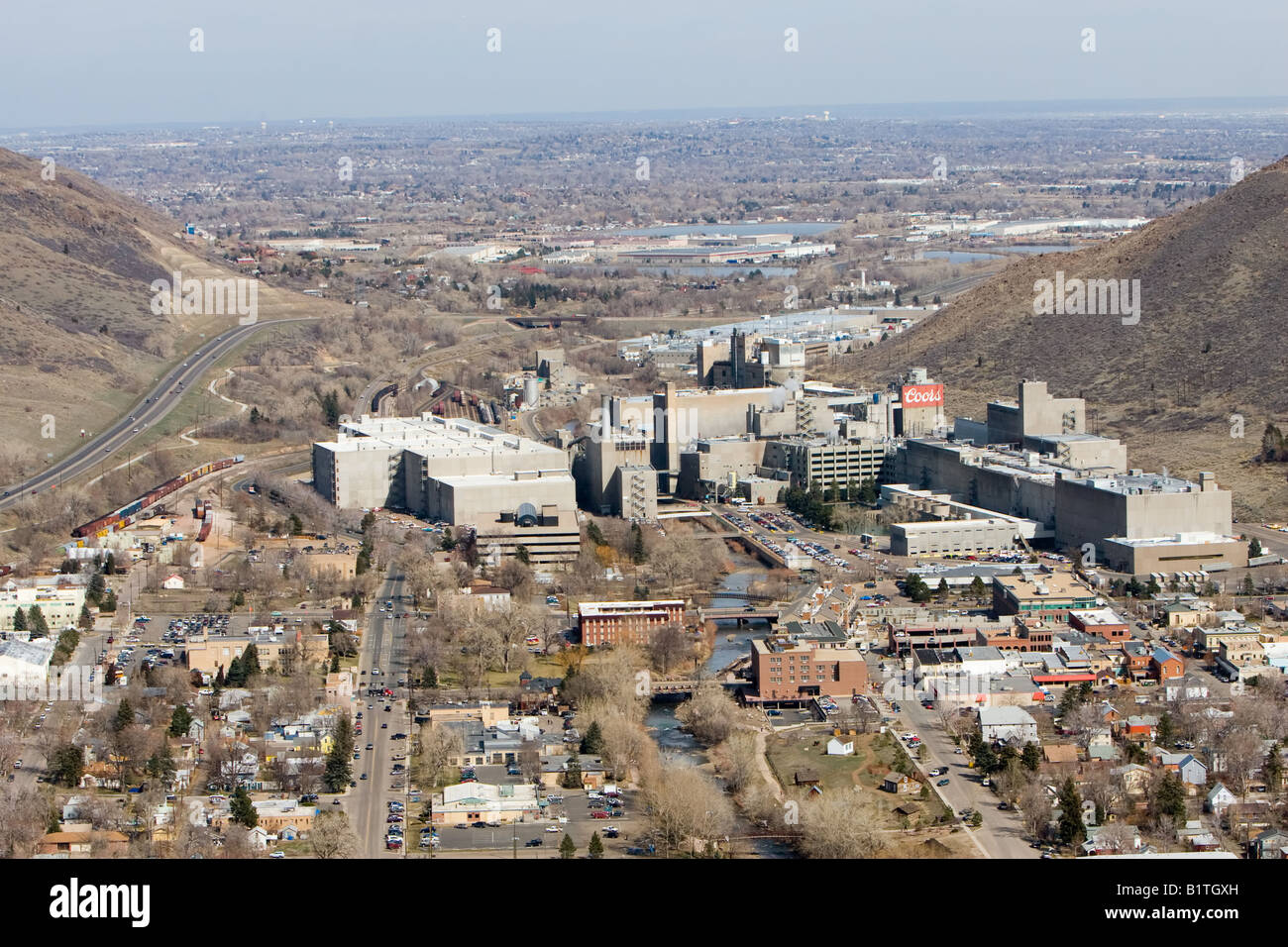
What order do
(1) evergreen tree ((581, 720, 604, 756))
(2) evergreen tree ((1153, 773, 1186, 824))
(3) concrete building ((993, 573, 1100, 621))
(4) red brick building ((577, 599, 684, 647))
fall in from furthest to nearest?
1. (3) concrete building ((993, 573, 1100, 621))
2. (4) red brick building ((577, 599, 684, 647))
3. (1) evergreen tree ((581, 720, 604, 756))
4. (2) evergreen tree ((1153, 773, 1186, 824))

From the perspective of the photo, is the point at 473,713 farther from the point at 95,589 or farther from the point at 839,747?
the point at 95,589

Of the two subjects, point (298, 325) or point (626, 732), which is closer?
point (626, 732)

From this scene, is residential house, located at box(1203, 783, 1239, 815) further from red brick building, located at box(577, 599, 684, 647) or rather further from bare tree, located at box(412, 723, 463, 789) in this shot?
red brick building, located at box(577, 599, 684, 647)

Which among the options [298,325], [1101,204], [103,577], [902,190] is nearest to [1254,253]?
[298,325]

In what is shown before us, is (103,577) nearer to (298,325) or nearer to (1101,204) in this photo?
(298,325)

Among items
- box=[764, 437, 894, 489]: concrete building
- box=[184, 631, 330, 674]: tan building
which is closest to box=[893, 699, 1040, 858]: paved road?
box=[184, 631, 330, 674]: tan building

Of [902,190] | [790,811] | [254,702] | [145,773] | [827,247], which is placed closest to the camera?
[790,811]

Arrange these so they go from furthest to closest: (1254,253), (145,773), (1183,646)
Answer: (1254,253)
(1183,646)
(145,773)
